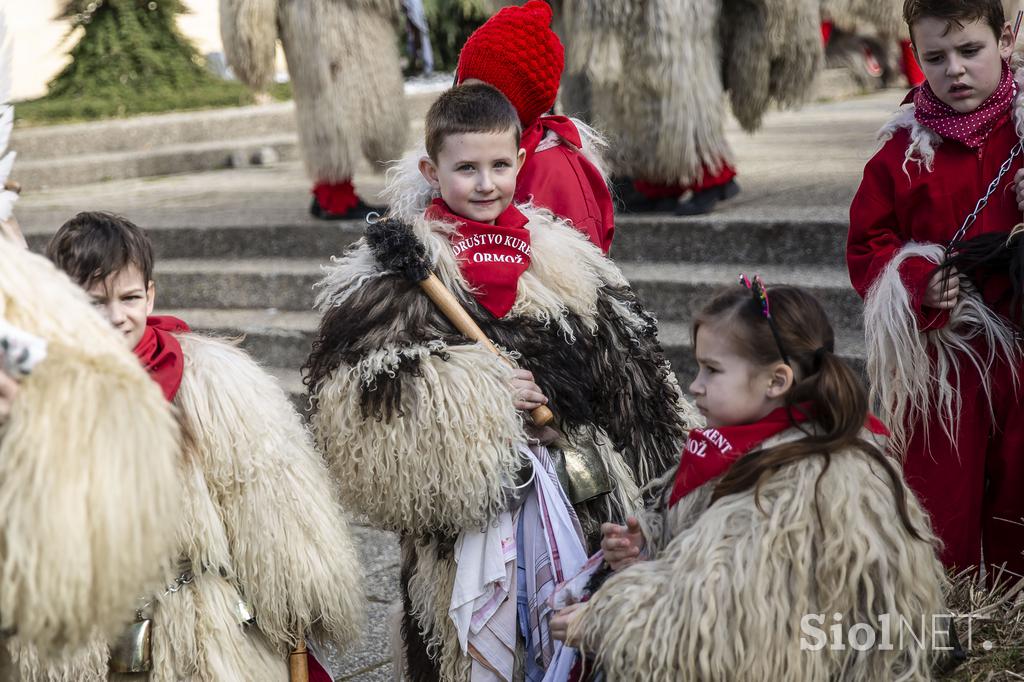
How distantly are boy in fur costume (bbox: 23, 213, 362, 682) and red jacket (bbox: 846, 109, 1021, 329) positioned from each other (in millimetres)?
1587

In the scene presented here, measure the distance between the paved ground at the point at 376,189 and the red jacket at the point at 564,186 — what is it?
1.55 meters

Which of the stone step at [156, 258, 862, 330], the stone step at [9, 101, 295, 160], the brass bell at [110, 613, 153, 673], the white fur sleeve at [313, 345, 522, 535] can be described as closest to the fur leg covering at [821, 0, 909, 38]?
the stone step at [156, 258, 862, 330]

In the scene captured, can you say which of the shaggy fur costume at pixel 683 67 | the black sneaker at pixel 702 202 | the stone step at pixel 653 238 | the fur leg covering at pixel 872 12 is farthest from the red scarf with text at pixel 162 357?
the fur leg covering at pixel 872 12

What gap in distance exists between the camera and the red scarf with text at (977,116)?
2.95 m

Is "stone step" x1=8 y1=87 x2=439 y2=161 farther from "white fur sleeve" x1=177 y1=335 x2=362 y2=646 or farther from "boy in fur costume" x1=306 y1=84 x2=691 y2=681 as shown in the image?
"white fur sleeve" x1=177 y1=335 x2=362 y2=646

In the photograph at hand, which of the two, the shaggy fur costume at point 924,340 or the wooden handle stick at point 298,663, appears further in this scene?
the shaggy fur costume at point 924,340

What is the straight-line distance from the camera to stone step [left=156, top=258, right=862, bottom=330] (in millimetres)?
4992

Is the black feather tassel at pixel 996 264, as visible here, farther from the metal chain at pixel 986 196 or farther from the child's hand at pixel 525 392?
the child's hand at pixel 525 392

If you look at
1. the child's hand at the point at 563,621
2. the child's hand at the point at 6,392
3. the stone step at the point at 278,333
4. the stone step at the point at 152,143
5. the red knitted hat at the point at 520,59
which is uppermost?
the red knitted hat at the point at 520,59

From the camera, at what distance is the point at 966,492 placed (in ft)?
9.91

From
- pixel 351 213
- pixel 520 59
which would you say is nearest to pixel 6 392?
pixel 520 59

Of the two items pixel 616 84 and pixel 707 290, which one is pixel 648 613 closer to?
pixel 707 290

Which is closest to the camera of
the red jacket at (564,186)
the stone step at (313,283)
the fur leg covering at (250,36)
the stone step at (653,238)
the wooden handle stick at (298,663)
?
the wooden handle stick at (298,663)

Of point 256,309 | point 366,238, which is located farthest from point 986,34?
point 256,309
